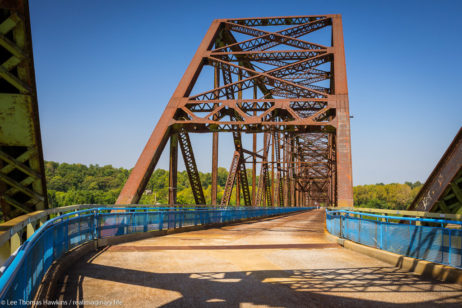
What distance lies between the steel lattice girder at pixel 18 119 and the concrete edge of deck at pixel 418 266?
24.5 ft

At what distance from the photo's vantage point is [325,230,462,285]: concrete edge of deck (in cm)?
661

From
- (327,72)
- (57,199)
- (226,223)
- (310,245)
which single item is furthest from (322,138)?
(57,199)

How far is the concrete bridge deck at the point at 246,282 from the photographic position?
17.3 ft

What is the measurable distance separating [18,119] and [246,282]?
4816 millimetres

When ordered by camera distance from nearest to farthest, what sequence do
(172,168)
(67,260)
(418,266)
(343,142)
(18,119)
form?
(18,119) → (67,260) → (418,266) → (343,142) → (172,168)

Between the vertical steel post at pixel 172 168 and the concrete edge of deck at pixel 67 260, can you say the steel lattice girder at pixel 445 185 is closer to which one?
the concrete edge of deck at pixel 67 260

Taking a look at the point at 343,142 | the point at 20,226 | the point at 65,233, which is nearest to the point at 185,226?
the point at 343,142

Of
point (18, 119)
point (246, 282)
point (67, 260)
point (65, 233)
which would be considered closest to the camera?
point (246, 282)

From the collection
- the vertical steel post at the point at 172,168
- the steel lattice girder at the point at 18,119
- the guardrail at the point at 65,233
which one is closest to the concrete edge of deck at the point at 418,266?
the guardrail at the point at 65,233

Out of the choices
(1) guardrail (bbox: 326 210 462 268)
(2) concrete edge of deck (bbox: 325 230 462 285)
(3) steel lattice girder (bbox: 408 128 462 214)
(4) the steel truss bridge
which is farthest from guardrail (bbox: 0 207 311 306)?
(3) steel lattice girder (bbox: 408 128 462 214)

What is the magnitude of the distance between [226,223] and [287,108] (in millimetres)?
8524

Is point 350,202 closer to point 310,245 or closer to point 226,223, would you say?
point 310,245

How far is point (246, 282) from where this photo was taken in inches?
251

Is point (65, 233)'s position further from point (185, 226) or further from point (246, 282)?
point (185, 226)
